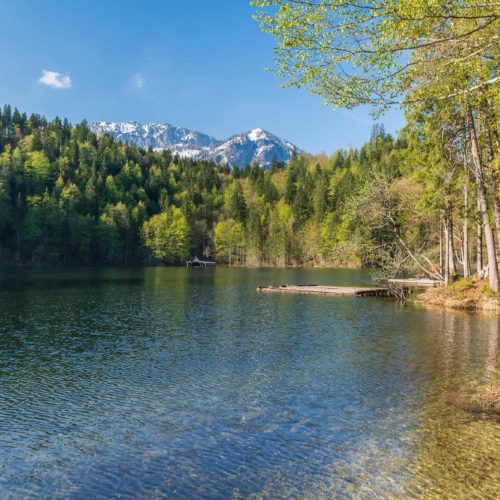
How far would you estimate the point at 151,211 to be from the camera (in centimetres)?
18312

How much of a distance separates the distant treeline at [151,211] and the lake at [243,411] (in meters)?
102

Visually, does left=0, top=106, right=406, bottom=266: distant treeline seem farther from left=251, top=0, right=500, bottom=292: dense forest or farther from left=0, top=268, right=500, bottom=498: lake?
left=0, top=268, right=500, bottom=498: lake

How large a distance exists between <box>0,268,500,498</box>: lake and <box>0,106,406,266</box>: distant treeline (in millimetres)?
102005

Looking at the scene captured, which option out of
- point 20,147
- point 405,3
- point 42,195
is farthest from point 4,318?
point 20,147

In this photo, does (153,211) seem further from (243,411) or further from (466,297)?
(243,411)

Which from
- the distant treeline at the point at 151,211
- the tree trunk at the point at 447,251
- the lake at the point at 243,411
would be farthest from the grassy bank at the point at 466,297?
the distant treeline at the point at 151,211

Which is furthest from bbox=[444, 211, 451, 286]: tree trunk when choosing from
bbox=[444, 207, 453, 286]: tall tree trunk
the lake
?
the lake

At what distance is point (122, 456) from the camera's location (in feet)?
38.7

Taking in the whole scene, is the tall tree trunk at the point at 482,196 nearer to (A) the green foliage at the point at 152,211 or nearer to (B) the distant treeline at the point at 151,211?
(A) the green foliage at the point at 152,211

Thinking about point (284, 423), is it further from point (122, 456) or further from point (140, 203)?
point (140, 203)

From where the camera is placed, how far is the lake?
34.6ft

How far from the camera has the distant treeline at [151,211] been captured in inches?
5600

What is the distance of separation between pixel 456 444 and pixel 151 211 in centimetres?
17740

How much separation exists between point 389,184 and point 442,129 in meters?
11.8
